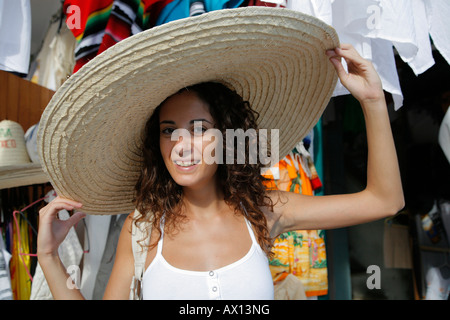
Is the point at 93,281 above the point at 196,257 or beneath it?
beneath

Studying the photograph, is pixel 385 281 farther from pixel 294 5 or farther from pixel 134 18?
pixel 134 18

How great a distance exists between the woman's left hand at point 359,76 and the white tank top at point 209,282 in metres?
0.67

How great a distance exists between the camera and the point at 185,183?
119 cm

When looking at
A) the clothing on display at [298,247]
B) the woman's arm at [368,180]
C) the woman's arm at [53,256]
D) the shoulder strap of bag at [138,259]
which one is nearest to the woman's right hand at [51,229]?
the woman's arm at [53,256]

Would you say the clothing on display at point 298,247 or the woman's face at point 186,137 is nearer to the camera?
the woman's face at point 186,137

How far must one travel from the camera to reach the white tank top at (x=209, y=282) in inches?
44.5

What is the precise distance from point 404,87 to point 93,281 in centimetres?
247

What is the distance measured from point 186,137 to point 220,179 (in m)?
0.32

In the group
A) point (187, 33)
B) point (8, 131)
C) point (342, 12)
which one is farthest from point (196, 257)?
point (8, 131)

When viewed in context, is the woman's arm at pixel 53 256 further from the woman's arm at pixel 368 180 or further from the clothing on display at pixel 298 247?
the clothing on display at pixel 298 247

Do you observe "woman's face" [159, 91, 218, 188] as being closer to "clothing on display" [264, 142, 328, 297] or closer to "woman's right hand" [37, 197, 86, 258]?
"woman's right hand" [37, 197, 86, 258]

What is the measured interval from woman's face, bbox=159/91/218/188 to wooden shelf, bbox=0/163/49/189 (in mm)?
887

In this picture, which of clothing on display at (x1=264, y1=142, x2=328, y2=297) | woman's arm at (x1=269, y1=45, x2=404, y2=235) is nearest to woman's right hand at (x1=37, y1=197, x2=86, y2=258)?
woman's arm at (x1=269, y1=45, x2=404, y2=235)

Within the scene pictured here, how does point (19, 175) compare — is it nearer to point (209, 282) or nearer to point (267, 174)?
point (209, 282)
